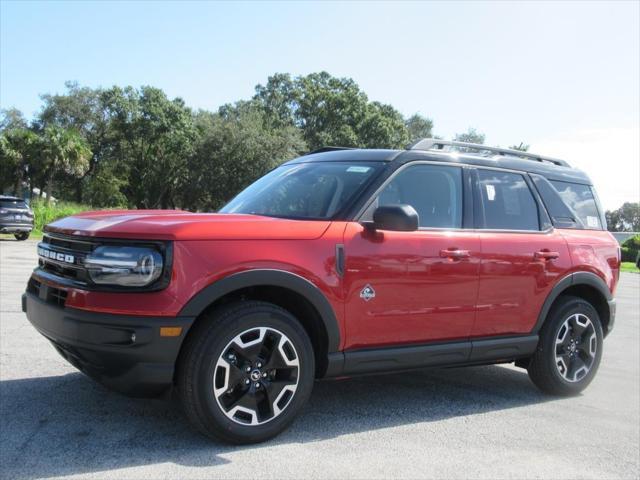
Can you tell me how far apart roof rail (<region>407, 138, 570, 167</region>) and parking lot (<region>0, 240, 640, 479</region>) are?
200 cm

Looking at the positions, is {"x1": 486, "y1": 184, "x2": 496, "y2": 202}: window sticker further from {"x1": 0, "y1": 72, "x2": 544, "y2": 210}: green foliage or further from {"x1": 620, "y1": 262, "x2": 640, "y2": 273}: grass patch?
{"x1": 0, "y1": 72, "x2": 544, "y2": 210}: green foliage

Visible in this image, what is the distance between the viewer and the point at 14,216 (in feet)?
74.8

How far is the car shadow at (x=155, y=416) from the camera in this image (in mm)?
3395

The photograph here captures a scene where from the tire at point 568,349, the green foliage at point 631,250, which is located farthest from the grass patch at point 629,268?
the tire at point 568,349

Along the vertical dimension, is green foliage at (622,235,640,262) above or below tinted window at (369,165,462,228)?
below

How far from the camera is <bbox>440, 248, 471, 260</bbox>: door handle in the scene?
4.36 meters

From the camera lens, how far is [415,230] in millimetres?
4172

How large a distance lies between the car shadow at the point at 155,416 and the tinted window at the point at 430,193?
143cm

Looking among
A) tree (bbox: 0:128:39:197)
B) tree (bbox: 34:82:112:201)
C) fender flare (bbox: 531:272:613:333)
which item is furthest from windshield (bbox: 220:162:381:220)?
tree (bbox: 34:82:112:201)

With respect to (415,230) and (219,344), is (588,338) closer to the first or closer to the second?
(415,230)

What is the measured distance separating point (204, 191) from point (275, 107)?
12.8 metres

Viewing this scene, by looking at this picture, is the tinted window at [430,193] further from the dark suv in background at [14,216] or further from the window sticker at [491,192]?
the dark suv in background at [14,216]

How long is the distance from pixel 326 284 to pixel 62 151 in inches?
1678

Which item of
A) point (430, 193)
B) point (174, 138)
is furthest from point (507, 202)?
point (174, 138)
